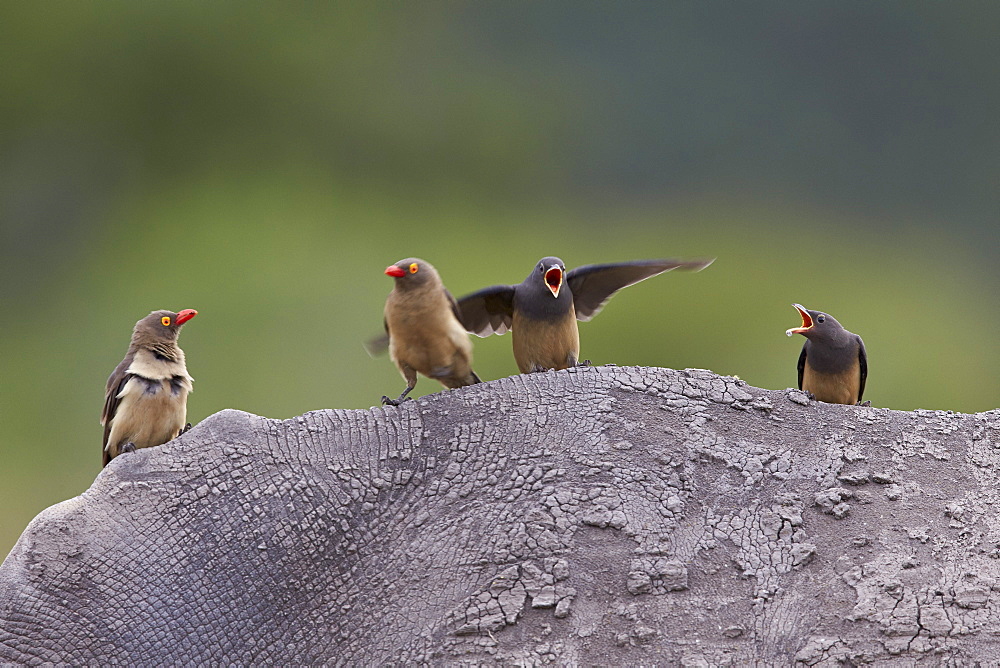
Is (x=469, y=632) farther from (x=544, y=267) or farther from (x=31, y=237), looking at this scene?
(x=31, y=237)

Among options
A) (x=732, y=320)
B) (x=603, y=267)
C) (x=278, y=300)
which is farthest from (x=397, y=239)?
(x=603, y=267)

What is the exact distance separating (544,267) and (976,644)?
6.68ft

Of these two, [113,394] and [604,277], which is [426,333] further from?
[113,394]

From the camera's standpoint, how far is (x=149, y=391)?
4.02 metres

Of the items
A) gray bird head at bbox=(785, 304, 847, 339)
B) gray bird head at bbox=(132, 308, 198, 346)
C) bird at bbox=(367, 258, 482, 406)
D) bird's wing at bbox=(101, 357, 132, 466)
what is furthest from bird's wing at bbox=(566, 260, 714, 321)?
bird's wing at bbox=(101, 357, 132, 466)

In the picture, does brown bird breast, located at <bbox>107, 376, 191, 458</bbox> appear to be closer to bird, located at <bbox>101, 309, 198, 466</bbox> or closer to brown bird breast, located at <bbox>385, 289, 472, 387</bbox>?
bird, located at <bbox>101, 309, 198, 466</bbox>

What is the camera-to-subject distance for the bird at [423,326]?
13.7ft

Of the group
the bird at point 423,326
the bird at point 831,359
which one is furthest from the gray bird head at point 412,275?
the bird at point 831,359

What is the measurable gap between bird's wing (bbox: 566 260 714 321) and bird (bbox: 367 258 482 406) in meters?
0.66

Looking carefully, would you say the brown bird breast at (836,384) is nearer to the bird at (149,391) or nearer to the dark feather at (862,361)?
the dark feather at (862,361)

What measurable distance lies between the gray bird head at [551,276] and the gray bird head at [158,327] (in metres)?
1.35

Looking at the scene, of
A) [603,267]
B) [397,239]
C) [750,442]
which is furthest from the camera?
[397,239]

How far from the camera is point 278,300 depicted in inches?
540

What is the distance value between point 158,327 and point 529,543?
5.68ft
